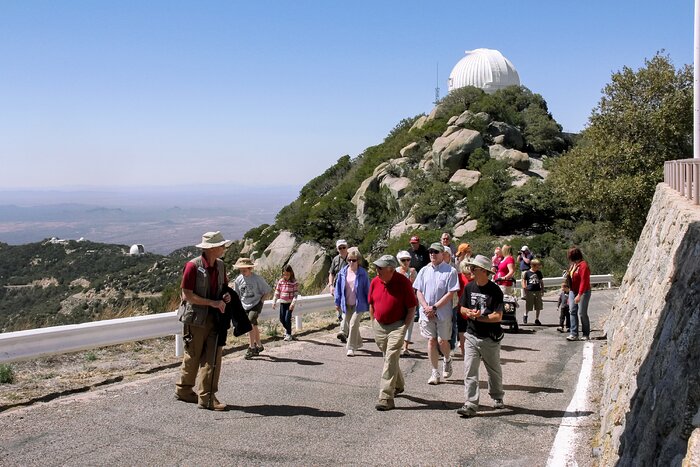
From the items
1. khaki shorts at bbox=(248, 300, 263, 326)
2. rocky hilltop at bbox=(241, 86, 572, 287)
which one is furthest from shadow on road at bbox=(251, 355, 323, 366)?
rocky hilltop at bbox=(241, 86, 572, 287)

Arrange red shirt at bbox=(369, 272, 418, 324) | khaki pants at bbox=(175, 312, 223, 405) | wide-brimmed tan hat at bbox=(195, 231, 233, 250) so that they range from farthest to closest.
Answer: red shirt at bbox=(369, 272, 418, 324), wide-brimmed tan hat at bbox=(195, 231, 233, 250), khaki pants at bbox=(175, 312, 223, 405)

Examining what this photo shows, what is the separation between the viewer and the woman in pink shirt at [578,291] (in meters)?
12.2

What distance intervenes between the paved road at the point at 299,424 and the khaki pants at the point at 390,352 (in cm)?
22

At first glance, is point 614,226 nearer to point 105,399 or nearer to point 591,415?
point 591,415

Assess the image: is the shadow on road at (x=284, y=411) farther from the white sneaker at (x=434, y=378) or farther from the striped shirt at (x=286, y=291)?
the striped shirt at (x=286, y=291)

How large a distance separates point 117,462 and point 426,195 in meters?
Answer: 37.5

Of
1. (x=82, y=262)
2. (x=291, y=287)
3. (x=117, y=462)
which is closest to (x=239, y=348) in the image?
(x=291, y=287)

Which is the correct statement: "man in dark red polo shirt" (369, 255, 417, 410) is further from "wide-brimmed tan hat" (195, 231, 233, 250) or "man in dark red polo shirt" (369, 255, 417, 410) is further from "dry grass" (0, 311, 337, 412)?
"dry grass" (0, 311, 337, 412)

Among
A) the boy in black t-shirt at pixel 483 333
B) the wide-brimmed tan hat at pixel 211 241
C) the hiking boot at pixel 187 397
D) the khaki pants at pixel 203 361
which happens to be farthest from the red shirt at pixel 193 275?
the boy in black t-shirt at pixel 483 333

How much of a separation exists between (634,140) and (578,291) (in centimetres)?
1724

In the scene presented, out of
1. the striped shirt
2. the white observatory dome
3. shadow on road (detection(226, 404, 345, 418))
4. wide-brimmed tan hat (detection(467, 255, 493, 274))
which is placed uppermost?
the white observatory dome

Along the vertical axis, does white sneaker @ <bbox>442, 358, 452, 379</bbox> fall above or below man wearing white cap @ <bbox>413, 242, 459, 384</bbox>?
below

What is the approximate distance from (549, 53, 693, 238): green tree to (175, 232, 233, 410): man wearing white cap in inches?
863

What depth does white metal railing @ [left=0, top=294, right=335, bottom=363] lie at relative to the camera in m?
8.36
